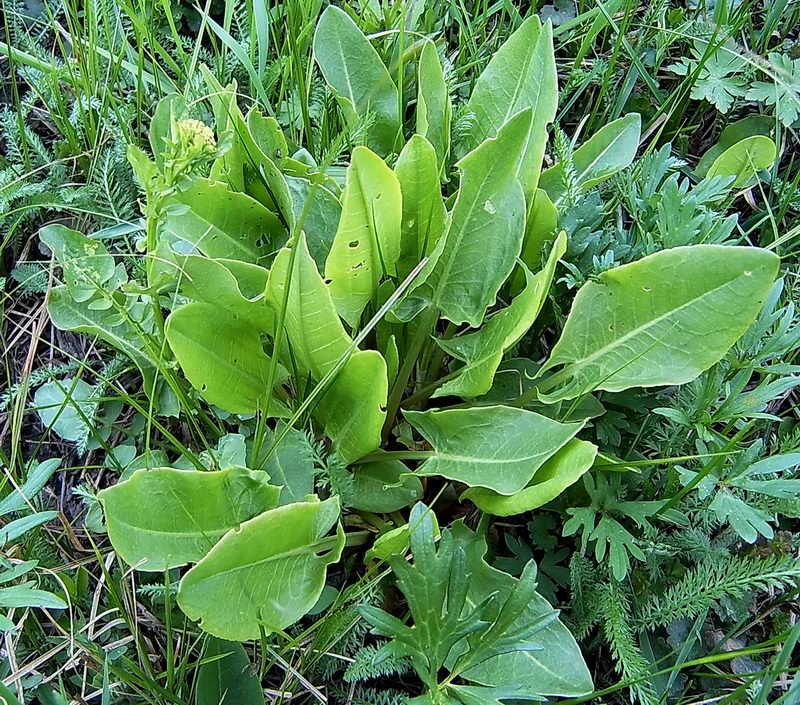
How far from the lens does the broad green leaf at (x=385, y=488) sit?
47.1 inches

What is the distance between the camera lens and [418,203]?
117 centimetres

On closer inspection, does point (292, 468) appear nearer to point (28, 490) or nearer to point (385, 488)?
point (385, 488)

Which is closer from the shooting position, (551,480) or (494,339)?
(551,480)

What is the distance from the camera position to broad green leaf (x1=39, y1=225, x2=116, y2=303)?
42.8 inches

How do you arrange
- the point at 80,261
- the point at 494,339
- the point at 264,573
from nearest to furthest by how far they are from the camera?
1. the point at 264,573
2. the point at 494,339
3. the point at 80,261

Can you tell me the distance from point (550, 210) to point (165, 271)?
1.97 feet

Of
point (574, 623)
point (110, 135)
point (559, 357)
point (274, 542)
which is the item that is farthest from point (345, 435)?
point (110, 135)

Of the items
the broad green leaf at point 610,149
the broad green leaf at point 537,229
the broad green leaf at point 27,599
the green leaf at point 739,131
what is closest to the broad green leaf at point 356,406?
the broad green leaf at point 537,229

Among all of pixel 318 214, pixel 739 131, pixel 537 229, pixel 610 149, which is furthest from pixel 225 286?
pixel 739 131

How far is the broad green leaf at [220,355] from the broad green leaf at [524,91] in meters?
0.50

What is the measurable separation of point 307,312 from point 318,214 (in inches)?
10.0

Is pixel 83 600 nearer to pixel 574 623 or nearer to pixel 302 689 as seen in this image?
pixel 302 689

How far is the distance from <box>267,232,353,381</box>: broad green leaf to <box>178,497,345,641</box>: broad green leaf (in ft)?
0.70

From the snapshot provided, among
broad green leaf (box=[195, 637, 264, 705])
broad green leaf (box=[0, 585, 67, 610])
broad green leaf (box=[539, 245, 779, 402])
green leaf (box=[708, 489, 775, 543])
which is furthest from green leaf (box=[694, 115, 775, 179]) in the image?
broad green leaf (box=[0, 585, 67, 610])
